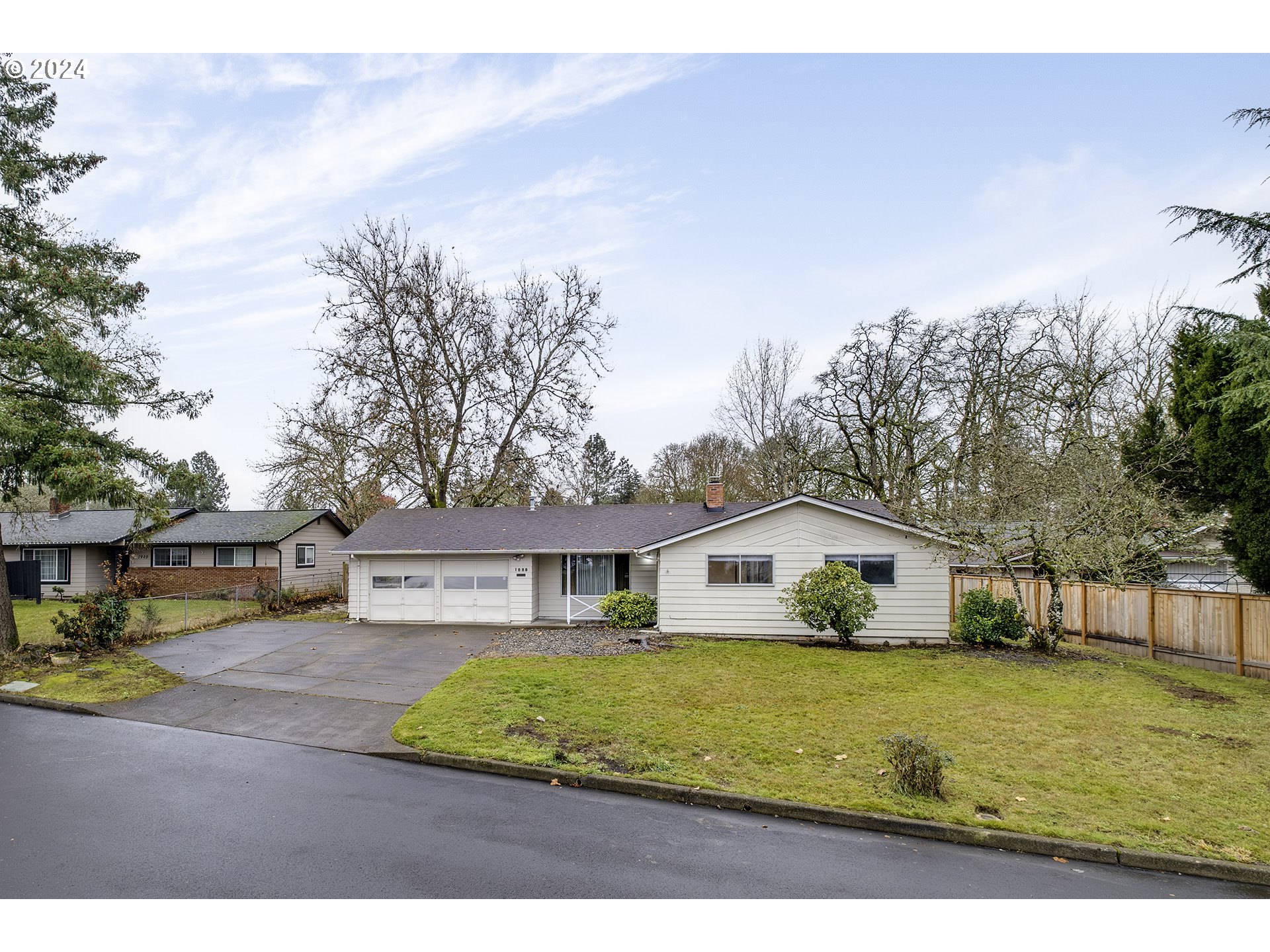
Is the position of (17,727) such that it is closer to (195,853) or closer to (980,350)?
(195,853)

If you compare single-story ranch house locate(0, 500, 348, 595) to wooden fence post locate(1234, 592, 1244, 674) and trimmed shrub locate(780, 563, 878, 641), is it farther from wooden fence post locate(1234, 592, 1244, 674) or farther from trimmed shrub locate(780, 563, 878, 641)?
wooden fence post locate(1234, 592, 1244, 674)

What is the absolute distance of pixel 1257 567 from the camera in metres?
12.3

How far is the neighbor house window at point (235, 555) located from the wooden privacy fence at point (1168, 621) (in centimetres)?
2471

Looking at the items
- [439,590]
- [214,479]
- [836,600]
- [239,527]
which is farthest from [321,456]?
[214,479]

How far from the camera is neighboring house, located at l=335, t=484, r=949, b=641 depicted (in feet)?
52.0

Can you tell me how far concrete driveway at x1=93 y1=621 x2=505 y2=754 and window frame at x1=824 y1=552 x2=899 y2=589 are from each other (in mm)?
9157

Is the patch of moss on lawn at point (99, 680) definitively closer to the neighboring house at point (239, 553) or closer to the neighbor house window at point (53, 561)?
the neighboring house at point (239, 553)

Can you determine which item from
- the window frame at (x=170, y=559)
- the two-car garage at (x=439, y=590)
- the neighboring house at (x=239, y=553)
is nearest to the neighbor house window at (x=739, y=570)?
the two-car garage at (x=439, y=590)

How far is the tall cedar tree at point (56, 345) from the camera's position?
1184cm

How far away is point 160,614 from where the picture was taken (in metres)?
19.7

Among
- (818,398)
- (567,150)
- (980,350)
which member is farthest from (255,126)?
(980,350)

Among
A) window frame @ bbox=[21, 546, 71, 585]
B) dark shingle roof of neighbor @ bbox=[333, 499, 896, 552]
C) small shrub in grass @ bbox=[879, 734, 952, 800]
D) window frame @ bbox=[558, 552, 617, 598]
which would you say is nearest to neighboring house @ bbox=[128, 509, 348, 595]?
window frame @ bbox=[21, 546, 71, 585]

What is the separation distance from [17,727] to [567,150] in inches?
594

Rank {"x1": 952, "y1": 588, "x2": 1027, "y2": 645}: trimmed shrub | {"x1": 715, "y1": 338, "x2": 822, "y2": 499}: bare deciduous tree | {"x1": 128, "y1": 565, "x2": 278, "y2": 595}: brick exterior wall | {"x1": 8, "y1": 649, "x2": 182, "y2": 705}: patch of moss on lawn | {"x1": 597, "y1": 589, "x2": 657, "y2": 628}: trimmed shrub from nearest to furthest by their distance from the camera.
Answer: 1. {"x1": 8, "y1": 649, "x2": 182, "y2": 705}: patch of moss on lawn
2. {"x1": 952, "y1": 588, "x2": 1027, "y2": 645}: trimmed shrub
3. {"x1": 597, "y1": 589, "x2": 657, "y2": 628}: trimmed shrub
4. {"x1": 128, "y1": 565, "x2": 278, "y2": 595}: brick exterior wall
5. {"x1": 715, "y1": 338, "x2": 822, "y2": 499}: bare deciduous tree
